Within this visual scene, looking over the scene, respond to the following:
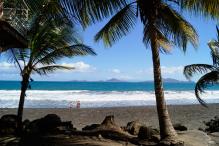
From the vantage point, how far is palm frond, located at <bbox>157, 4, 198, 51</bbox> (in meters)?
12.8

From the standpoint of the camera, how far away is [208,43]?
665 inches

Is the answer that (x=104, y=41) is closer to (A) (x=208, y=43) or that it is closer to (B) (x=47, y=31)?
(B) (x=47, y=31)

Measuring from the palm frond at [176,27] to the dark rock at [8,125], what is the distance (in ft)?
18.3

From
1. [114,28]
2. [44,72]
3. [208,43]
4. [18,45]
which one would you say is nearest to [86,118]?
[44,72]

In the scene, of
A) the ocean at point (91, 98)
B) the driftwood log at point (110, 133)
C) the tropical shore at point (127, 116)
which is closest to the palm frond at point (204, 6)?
the driftwood log at point (110, 133)

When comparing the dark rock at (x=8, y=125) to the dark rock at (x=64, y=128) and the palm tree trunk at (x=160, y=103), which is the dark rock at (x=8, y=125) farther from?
the palm tree trunk at (x=160, y=103)

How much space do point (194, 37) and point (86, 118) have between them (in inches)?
506

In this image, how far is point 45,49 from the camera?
51.6 ft

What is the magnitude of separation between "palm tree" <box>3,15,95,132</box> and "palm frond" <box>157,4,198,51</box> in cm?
386

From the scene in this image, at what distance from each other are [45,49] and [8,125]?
3.27 metres

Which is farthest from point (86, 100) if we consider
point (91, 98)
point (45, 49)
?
point (45, 49)

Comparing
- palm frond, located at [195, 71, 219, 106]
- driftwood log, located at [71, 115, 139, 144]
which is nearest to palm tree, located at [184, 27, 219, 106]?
palm frond, located at [195, 71, 219, 106]

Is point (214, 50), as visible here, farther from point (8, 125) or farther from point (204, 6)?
point (8, 125)

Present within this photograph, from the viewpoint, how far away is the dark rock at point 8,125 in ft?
44.4
